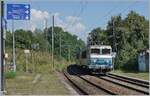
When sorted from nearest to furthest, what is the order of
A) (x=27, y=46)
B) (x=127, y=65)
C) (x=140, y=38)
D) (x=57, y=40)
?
(x=127, y=65) < (x=140, y=38) < (x=27, y=46) < (x=57, y=40)

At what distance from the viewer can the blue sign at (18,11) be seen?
2284 cm

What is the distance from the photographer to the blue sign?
22.8 meters

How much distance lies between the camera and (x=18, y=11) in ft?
75.4

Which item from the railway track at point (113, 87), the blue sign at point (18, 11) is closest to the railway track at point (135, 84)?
the railway track at point (113, 87)

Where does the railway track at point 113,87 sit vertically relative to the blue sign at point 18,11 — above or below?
below

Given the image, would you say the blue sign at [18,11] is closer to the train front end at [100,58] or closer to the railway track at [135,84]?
the railway track at [135,84]

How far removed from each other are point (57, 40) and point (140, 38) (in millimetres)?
70108

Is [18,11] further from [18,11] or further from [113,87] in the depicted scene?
[113,87]

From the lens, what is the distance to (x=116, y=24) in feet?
304

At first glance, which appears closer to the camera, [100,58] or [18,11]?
[18,11]

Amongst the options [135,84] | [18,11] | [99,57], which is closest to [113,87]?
[135,84]

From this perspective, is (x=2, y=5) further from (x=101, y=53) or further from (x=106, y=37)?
(x=106, y=37)

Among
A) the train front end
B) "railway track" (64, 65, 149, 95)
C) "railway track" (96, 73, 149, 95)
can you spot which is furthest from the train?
"railway track" (64, 65, 149, 95)

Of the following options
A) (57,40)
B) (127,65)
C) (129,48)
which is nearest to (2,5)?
(127,65)
